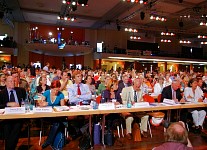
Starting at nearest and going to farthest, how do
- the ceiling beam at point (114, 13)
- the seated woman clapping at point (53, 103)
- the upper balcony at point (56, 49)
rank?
the seated woman clapping at point (53, 103) → the ceiling beam at point (114, 13) → the upper balcony at point (56, 49)

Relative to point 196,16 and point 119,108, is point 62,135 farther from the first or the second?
point 196,16

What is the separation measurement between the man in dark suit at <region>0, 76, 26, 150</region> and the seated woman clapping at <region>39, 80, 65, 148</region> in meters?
0.47

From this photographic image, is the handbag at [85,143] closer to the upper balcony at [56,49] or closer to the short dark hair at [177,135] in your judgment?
the short dark hair at [177,135]

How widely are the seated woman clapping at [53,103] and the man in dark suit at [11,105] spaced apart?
1.53 ft

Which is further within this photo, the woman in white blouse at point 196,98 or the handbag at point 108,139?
the woman in white blouse at point 196,98

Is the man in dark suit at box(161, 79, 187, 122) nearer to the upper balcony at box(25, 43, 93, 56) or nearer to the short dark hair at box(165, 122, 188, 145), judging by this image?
the short dark hair at box(165, 122, 188, 145)

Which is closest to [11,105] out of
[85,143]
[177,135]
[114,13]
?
[85,143]

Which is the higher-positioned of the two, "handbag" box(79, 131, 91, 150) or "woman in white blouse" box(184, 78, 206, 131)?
"woman in white blouse" box(184, 78, 206, 131)

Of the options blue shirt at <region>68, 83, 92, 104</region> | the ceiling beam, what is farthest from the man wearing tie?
the ceiling beam

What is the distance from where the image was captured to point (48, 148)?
13.3ft

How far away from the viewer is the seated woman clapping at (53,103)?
3959 mm

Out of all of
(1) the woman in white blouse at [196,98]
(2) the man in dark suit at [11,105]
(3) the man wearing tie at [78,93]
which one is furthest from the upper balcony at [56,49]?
(2) the man in dark suit at [11,105]

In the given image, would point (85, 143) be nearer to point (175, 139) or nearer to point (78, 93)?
point (78, 93)

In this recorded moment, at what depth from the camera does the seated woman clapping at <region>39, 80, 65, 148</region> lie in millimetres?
3959
